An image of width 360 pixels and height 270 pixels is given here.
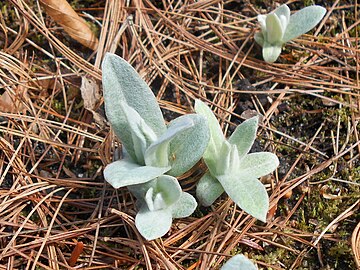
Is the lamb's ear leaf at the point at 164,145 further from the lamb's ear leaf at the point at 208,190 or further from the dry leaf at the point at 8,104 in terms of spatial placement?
the dry leaf at the point at 8,104

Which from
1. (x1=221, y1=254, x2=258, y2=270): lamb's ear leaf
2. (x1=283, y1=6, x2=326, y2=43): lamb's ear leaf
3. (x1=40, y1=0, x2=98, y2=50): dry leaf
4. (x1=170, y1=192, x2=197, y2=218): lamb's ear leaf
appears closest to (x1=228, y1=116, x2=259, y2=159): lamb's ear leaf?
(x1=170, y1=192, x2=197, y2=218): lamb's ear leaf

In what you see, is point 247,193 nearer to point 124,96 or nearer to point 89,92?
point 124,96

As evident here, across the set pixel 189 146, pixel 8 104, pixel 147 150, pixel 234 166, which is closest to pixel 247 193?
pixel 234 166

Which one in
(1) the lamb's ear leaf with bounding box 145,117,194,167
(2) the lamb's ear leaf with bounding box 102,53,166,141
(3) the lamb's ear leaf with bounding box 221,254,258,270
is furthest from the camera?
(2) the lamb's ear leaf with bounding box 102,53,166,141

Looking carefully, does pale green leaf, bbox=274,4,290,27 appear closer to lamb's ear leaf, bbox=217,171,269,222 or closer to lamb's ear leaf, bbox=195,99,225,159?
lamb's ear leaf, bbox=195,99,225,159

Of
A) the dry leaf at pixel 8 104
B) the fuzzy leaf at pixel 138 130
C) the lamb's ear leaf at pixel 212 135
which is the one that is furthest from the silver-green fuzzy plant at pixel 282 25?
the dry leaf at pixel 8 104

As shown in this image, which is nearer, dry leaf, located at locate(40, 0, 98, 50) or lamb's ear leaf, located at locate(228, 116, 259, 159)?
lamb's ear leaf, located at locate(228, 116, 259, 159)
